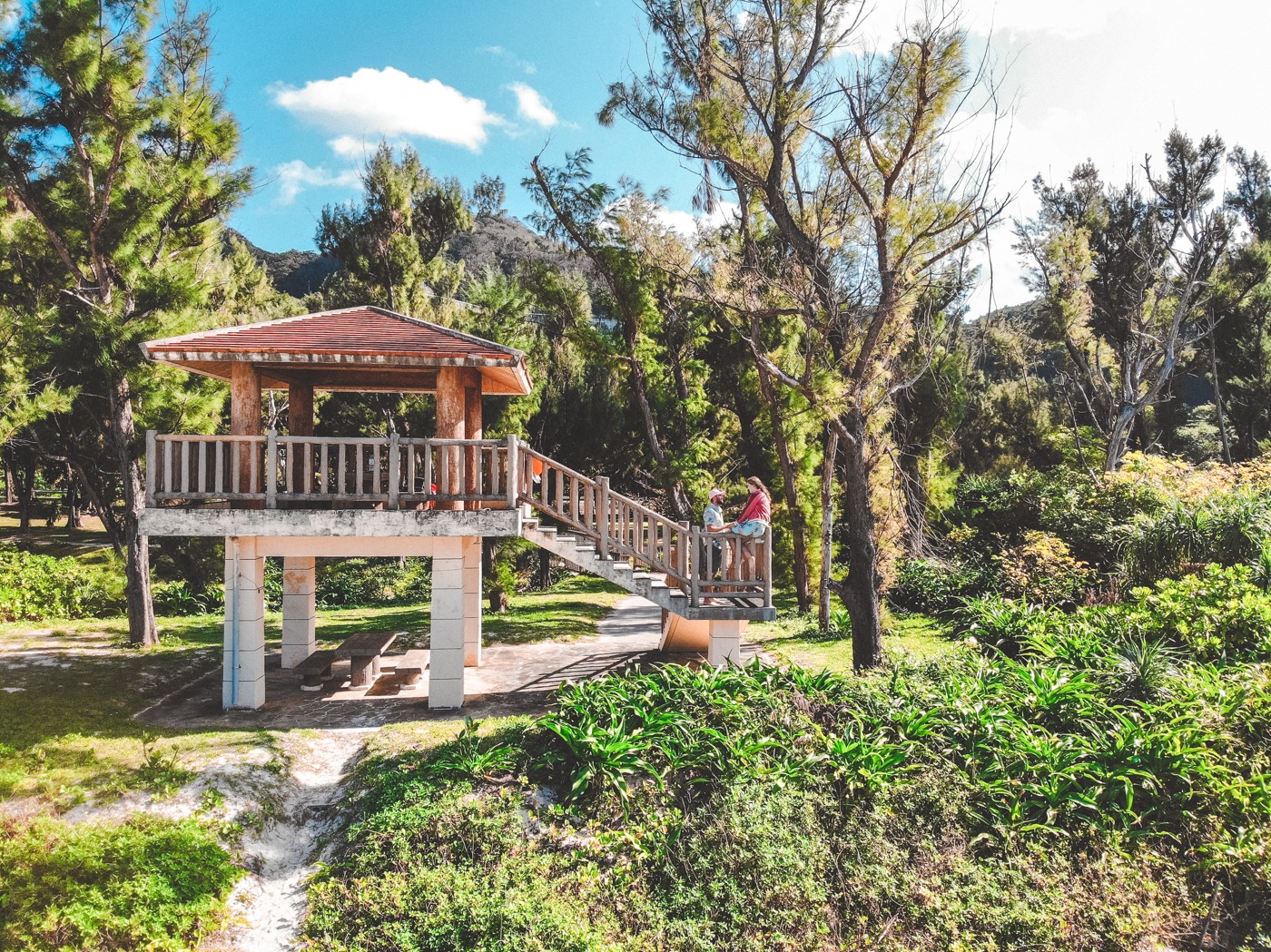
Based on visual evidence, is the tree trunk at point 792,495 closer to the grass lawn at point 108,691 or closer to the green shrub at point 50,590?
the grass lawn at point 108,691

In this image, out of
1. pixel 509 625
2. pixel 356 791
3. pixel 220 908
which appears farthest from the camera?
pixel 509 625

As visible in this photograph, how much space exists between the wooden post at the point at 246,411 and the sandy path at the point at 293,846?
3.68 m

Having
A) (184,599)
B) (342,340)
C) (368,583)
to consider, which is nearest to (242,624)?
(342,340)

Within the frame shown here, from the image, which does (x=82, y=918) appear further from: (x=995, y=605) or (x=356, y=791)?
(x=995, y=605)

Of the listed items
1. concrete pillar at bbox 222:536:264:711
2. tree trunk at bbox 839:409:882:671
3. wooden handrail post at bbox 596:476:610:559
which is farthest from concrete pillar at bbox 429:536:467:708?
tree trunk at bbox 839:409:882:671

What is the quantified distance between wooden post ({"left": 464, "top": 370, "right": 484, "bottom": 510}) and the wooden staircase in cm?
61

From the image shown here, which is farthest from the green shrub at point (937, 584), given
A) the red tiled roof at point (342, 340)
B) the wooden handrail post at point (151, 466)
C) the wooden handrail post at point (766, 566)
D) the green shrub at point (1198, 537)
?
the wooden handrail post at point (151, 466)

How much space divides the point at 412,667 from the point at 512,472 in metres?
3.78

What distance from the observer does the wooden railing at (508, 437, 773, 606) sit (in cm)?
1038

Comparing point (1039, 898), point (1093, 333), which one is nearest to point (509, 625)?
point (1039, 898)

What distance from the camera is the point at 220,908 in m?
5.98

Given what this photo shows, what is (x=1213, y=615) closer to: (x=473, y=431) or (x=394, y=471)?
(x=394, y=471)

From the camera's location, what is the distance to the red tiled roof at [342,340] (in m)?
9.69

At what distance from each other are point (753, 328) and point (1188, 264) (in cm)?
1892
